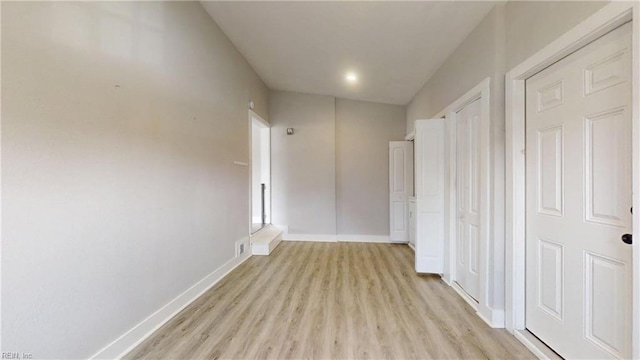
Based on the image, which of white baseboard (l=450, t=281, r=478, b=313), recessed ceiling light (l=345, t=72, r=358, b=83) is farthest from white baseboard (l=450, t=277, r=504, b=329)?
recessed ceiling light (l=345, t=72, r=358, b=83)

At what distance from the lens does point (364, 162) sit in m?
5.20

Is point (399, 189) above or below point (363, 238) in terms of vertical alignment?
above

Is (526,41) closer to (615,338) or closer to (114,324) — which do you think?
(615,338)

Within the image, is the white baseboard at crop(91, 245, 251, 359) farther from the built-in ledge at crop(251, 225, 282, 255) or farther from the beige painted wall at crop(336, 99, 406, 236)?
the beige painted wall at crop(336, 99, 406, 236)

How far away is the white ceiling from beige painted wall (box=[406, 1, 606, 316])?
169 millimetres

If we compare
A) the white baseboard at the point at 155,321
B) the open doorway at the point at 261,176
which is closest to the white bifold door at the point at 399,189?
the open doorway at the point at 261,176

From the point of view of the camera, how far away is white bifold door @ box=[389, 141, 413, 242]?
489cm

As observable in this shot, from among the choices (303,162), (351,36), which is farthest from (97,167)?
(303,162)

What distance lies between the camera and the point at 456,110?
285cm

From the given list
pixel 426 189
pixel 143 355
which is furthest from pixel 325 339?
pixel 426 189

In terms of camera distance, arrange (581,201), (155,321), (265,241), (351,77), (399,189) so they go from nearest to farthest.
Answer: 1. (581,201)
2. (155,321)
3. (351,77)
4. (265,241)
5. (399,189)

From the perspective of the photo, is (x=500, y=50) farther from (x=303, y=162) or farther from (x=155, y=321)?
(x=303, y=162)

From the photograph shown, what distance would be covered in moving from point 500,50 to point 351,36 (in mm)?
1420

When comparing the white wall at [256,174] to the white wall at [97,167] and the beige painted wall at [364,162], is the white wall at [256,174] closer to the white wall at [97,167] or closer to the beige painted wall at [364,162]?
the beige painted wall at [364,162]
